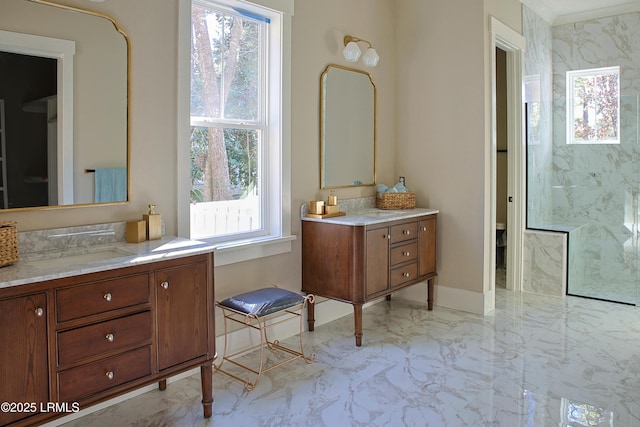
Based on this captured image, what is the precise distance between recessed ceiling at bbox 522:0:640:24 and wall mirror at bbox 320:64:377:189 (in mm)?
1874

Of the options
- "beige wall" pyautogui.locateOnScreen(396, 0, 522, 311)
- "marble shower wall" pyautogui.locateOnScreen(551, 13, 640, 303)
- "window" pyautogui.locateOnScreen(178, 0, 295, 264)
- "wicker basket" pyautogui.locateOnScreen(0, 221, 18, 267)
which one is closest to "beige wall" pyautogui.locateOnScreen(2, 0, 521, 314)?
"beige wall" pyautogui.locateOnScreen(396, 0, 522, 311)

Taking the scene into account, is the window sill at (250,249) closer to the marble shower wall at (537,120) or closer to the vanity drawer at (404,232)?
the vanity drawer at (404,232)

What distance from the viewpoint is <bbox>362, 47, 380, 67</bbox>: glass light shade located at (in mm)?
3963

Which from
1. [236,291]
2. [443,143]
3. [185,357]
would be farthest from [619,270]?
[185,357]

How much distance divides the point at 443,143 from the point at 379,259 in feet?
4.25

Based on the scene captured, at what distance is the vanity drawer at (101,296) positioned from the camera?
1.92 meters

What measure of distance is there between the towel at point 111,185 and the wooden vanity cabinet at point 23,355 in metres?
0.77

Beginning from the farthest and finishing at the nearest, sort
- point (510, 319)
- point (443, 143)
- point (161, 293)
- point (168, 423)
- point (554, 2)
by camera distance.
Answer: point (554, 2) < point (443, 143) < point (510, 319) < point (168, 423) < point (161, 293)

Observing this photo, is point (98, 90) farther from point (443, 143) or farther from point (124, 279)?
point (443, 143)

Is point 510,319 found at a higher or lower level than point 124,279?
lower

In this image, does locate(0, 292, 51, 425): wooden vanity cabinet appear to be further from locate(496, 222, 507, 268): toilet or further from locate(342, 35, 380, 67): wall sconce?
locate(496, 222, 507, 268): toilet

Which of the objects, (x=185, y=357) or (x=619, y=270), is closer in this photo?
(x=185, y=357)

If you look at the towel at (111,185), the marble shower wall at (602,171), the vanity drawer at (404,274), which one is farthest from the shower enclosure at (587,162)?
the towel at (111,185)

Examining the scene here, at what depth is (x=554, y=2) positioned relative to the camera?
4.94 metres
